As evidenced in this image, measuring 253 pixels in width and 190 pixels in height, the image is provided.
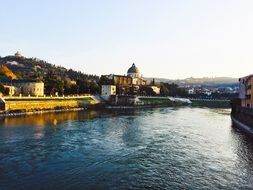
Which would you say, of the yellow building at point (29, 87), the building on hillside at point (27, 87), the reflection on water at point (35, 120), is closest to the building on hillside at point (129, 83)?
the yellow building at point (29, 87)

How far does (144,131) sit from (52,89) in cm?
5510

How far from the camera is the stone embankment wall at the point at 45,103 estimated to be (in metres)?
67.3

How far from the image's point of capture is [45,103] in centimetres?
7781

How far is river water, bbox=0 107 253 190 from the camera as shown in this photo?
74.5 ft

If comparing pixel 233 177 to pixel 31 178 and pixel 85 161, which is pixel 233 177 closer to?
pixel 85 161

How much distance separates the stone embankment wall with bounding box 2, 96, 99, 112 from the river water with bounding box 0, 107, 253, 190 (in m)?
22.3

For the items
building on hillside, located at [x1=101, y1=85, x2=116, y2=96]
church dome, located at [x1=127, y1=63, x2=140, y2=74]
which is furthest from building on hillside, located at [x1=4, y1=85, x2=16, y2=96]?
church dome, located at [x1=127, y1=63, x2=140, y2=74]

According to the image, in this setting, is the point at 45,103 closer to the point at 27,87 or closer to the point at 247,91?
the point at 27,87

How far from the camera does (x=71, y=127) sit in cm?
4844

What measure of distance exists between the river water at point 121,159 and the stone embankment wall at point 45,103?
22258mm

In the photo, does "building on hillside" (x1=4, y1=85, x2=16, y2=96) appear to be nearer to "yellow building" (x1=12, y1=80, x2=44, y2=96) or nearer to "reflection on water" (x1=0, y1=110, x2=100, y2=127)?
"yellow building" (x1=12, y1=80, x2=44, y2=96)

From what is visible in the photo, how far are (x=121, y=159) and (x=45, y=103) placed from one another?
5209 cm

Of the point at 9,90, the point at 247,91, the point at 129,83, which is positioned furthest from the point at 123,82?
the point at 247,91

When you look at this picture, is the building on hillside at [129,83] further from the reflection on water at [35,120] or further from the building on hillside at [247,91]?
the building on hillside at [247,91]
